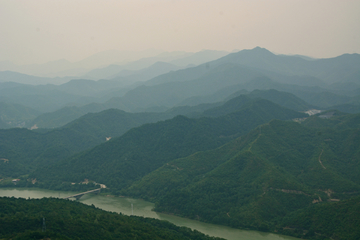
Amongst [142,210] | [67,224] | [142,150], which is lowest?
[142,210]

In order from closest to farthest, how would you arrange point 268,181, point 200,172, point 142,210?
point 268,181 < point 142,210 < point 200,172

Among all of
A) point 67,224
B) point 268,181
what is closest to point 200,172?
point 268,181

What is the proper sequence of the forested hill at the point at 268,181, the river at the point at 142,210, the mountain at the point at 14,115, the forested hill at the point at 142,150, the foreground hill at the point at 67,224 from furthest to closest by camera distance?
the mountain at the point at 14,115 < the forested hill at the point at 142,150 < the forested hill at the point at 268,181 < the river at the point at 142,210 < the foreground hill at the point at 67,224

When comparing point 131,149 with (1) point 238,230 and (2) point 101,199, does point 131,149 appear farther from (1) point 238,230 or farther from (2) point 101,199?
(1) point 238,230

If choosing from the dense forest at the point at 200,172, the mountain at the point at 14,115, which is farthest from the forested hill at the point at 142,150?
the mountain at the point at 14,115

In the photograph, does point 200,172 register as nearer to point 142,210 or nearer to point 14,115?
point 142,210

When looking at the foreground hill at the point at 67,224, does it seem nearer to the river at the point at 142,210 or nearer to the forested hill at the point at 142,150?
the river at the point at 142,210

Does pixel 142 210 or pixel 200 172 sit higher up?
pixel 200 172
